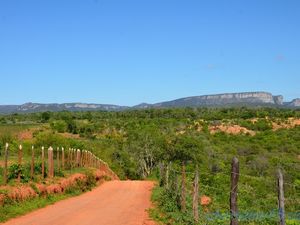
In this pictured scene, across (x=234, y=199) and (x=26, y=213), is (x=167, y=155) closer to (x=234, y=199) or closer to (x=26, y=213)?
(x=26, y=213)

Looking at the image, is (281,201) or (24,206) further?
(24,206)

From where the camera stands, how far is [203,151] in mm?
67500

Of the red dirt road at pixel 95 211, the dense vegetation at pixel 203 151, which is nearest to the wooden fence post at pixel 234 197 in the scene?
the dense vegetation at pixel 203 151

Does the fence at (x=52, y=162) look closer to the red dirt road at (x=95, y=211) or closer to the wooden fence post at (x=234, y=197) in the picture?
the red dirt road at (x=95, y=211)

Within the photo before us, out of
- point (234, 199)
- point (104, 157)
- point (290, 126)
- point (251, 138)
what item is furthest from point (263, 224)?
point (290, 126)

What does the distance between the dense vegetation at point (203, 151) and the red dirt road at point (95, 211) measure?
3.33 ft

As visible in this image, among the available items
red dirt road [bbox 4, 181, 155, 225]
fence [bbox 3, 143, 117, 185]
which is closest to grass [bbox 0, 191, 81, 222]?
red dirt road [bbox 4, 181, 155, 225]

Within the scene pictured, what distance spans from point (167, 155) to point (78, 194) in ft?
147

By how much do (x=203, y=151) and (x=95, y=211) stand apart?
162 ft

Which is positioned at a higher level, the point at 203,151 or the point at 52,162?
the point at 52,162

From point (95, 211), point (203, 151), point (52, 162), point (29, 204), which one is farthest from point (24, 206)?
point (203, 151)

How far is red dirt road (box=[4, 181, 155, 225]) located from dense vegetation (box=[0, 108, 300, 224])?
101 centimetres

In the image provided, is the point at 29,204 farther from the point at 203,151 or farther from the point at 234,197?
the point at 203,151

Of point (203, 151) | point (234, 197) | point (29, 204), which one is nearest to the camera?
point (234, 197)
